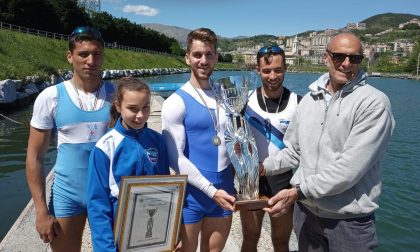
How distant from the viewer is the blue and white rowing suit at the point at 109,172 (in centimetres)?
196

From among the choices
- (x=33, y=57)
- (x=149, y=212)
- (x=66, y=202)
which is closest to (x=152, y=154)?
(x=149, y=212)

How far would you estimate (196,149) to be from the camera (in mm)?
2338

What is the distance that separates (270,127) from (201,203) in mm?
784

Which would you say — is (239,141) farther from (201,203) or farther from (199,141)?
(201,203)

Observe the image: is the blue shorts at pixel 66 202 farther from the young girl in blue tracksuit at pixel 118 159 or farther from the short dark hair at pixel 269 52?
→ the short dark hair at pixel 269 52

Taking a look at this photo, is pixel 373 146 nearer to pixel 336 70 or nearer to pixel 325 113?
pixel 325 113

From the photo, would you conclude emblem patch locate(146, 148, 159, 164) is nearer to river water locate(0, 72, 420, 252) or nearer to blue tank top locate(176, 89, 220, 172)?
blue tank top locate(176, 89, 220, 172)

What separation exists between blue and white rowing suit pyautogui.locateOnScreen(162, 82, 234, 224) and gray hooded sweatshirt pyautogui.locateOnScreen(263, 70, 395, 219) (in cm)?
50

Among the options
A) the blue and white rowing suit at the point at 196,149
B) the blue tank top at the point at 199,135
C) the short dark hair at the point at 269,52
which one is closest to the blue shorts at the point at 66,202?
the blue and white rowing suit at the point at 196,149

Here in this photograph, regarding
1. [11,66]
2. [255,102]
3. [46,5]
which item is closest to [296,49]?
[46,5]

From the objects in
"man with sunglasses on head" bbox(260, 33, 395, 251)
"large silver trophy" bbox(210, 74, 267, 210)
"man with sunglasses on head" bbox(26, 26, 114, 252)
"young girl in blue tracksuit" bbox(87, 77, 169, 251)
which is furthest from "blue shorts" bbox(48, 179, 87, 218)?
"man with sunglasses on head" bbox(260, 33, 395, 251)

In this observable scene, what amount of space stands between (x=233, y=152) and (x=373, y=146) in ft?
2.60

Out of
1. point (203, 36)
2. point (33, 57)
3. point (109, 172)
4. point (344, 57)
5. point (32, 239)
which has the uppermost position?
point (33, 57)

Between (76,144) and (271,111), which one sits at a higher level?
(271,111)
